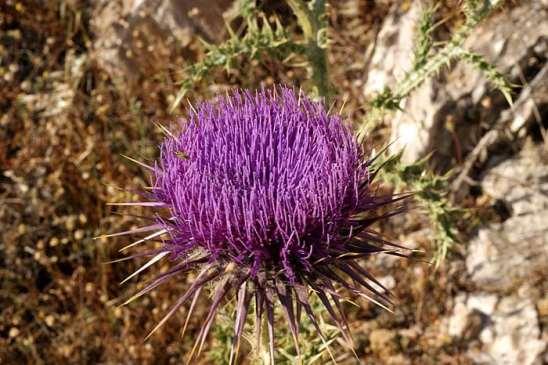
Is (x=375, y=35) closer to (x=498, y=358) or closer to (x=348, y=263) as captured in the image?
(x=498, y=358)

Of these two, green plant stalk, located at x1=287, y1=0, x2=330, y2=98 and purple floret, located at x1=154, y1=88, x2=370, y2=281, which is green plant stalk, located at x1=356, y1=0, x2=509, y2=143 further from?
purple floret, located at x1=154, y1=88, x2=370, y2=281

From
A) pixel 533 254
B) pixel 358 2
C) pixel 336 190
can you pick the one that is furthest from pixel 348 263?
pixel 358 2

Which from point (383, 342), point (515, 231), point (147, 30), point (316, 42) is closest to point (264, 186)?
point (316, 42)

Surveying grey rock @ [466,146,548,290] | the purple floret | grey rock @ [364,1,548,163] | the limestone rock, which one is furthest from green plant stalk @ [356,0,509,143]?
the limestone rock

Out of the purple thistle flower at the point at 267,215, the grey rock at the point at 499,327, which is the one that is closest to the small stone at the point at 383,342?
the grey rock at the point at 499,327

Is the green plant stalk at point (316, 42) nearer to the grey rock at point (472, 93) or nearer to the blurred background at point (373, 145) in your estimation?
the blurred background at point (373, 145)

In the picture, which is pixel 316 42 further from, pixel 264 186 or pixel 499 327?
pixel 499 327
